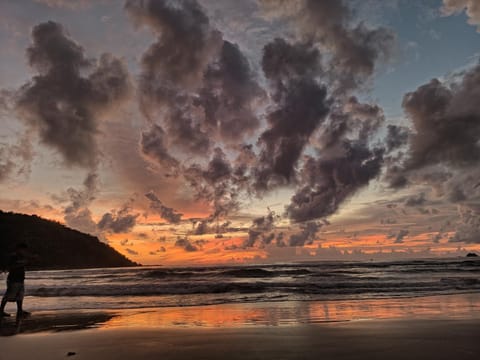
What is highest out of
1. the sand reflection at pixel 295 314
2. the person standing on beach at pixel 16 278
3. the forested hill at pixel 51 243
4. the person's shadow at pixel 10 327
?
the forested hill at pixel 51 243

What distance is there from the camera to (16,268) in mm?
14539

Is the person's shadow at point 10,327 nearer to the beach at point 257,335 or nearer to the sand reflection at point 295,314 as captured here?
the beach at point 257,335

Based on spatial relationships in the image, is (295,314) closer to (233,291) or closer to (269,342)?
(269,342)

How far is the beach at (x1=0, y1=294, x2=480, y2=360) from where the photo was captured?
30.2 feet

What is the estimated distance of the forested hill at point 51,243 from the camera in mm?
159500

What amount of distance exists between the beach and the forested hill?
156m

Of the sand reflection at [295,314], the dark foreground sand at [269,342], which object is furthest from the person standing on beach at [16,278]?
the sand reflection at [295,314]

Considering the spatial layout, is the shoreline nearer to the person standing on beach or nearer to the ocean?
the person standing on beach

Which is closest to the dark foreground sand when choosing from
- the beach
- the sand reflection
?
the beach

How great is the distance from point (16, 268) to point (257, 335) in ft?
30.8

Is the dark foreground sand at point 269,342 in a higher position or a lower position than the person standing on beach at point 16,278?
lower

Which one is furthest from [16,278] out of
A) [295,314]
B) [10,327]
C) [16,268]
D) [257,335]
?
[295,314]

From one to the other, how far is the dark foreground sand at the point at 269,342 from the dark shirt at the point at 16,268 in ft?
8.69

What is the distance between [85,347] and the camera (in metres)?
10.5
